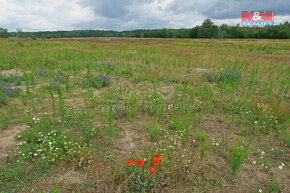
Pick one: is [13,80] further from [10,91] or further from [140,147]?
[140,147]

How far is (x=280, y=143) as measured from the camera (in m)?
3.41

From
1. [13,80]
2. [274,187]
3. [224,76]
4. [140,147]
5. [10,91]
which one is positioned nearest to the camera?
[274,187]

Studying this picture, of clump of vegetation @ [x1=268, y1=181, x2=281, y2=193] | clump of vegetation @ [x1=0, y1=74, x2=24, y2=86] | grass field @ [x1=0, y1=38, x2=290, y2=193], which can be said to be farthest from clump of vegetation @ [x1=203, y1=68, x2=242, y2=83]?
clump of vegetation @ [x1=0, y1=74, x2=24, y2=86]

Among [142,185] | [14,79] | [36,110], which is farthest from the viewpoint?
[14,79]

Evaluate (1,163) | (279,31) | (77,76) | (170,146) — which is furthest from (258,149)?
(279,31)

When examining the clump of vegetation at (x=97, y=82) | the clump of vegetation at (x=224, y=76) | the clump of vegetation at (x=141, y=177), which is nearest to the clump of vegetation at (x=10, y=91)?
the clump of vegetation at (x=97, y=82)

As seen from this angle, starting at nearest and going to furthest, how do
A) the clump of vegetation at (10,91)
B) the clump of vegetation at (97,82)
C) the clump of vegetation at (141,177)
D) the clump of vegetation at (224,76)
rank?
the clump of vegetation at (141,177)
the clump of vegetation at (10,91)
the clump of vegetation at (97,82)
the clump of vegetation at (224,76)

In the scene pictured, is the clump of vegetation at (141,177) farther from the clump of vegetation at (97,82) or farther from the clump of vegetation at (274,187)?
the clump of vegetation at (97,82)

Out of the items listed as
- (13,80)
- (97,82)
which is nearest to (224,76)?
(97,82)

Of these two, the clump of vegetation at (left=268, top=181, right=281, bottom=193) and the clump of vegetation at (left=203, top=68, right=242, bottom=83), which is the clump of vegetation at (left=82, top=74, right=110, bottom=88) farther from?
the clump of vegetation at (left=268, top=181, right=281, bottom=193)

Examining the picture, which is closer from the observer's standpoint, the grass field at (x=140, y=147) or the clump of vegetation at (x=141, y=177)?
the clump of vegetation at (x=141, y=177)

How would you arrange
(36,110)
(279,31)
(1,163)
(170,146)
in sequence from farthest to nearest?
(279,31), (36,110), (170,146), (1,163)

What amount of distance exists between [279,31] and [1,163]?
246 feet

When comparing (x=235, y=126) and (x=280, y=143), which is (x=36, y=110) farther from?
(x=280, y=143)
